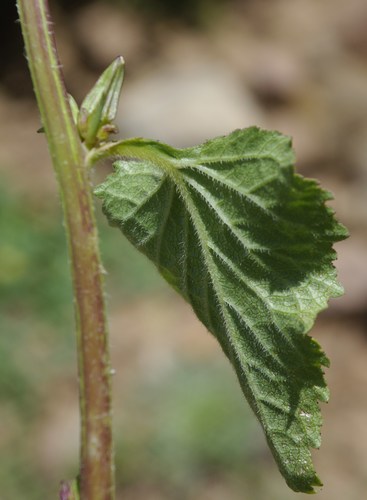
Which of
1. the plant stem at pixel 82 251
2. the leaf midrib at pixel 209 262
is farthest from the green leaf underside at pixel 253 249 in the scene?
the plant stem at pixel 82 251

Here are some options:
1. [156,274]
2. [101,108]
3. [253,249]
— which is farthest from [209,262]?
[156,274]

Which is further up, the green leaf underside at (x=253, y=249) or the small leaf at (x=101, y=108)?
the small leaf at (x=101, y=108)

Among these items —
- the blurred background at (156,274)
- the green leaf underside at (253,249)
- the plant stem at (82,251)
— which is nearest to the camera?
the plant stem at (82,251)

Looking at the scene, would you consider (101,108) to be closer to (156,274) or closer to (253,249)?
(253,249)

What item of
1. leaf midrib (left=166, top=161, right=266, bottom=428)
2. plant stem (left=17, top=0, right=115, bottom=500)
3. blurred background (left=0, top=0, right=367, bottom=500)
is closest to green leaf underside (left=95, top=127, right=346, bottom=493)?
leaf midrib (left=166, top=161, right=266, bottom=428)

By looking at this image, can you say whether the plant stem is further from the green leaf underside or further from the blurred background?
the blurred background

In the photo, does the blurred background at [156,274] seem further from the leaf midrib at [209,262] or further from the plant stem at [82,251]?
the plant stem at [82,251]
